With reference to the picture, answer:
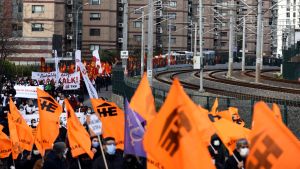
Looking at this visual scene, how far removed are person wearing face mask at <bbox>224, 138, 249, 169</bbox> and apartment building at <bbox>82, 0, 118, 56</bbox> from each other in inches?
2562

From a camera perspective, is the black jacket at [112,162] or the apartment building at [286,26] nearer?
the black jacket at [112,162]

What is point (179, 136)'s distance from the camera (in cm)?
557

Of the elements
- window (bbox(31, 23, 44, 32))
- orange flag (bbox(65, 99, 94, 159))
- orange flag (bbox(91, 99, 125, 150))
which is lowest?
orange flag (bbox(65, 99, 94, 159))

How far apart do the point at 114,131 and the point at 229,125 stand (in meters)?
1.73

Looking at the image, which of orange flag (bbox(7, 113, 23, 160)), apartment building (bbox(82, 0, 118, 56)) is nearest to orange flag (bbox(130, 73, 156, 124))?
orange flag (bbox(7, 113, 23, 160))

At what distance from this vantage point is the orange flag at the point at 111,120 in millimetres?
9352

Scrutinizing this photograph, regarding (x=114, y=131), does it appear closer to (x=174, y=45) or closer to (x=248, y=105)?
(x=248, y=105)

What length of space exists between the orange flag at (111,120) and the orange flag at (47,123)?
1238mm

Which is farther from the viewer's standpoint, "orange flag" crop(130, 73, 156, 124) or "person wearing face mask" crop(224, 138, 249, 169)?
"person wearing face mask" crop(224, 138, 249, 169)

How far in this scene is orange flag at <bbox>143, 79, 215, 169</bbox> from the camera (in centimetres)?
555

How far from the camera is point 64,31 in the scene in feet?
225

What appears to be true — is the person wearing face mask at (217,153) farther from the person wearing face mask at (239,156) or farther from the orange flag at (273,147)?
the orange flag at (273,147)

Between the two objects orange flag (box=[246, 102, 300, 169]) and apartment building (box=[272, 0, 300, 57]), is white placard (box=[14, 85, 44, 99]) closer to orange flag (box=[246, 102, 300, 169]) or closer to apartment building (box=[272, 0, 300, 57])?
orange flag (box=[246, 102, 300, 169])

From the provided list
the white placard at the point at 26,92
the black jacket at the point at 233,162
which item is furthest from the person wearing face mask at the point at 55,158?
the white placard at the point at 26,92
